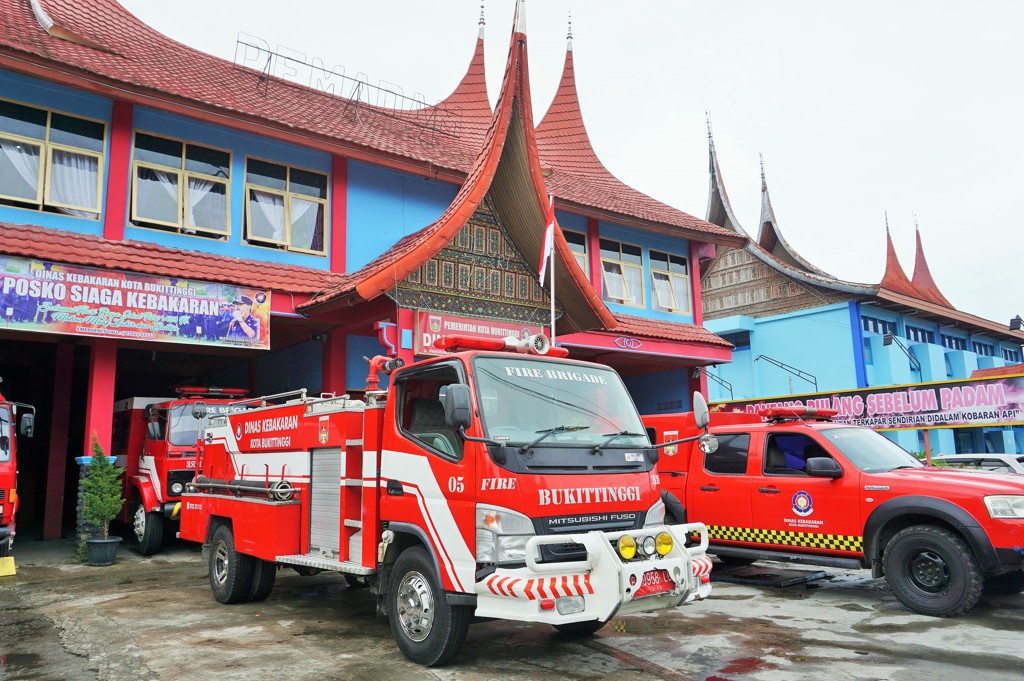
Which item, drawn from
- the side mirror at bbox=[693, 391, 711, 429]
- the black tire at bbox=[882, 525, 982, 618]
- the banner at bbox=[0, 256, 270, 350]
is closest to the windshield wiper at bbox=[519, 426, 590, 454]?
the side mirror at bbox=[693, 391, 711, 429]

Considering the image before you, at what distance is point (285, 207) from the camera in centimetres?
1374

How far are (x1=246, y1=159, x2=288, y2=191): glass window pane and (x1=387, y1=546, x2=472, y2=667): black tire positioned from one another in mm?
9717

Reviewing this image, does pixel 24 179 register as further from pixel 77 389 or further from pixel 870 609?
pixel 870 609

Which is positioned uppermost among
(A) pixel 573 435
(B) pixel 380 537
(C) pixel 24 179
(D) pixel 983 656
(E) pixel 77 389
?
(C) pixel 24 179

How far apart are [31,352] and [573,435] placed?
16017mm

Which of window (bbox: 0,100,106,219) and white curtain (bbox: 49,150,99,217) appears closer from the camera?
window (bbox: 0,100,106,219)

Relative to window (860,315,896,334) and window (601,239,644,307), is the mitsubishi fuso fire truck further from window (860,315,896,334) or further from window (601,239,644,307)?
window (860,315,896,334)

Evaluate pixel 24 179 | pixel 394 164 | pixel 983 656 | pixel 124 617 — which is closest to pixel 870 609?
pixel 983 656

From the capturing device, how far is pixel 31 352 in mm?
16969

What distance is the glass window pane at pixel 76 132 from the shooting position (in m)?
11.8

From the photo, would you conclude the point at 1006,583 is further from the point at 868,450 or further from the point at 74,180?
the point at 74,180

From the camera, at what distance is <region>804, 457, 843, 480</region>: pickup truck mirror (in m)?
7.84

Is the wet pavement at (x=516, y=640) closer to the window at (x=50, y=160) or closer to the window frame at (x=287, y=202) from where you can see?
the window at (x=50, y=160)

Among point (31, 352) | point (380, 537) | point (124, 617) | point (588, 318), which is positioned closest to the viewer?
point (380, 537)
